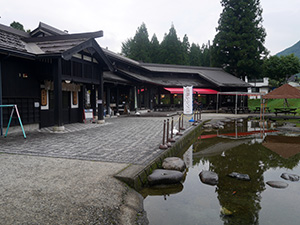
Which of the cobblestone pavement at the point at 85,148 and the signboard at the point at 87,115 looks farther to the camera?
the signboard at the point at 87,115

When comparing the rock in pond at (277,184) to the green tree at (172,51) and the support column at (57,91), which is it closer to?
the support column at (57,91)

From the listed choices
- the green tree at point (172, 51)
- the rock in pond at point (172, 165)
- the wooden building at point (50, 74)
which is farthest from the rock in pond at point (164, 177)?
the green tree at point (172, 51)

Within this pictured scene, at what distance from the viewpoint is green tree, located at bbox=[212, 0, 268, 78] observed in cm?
3038

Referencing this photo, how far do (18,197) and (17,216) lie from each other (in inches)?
22.5

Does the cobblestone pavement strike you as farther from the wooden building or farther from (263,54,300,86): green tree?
(263,54,300,86): green tree

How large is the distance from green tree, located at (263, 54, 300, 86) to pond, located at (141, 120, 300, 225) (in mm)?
30914

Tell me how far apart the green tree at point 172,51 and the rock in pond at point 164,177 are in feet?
121

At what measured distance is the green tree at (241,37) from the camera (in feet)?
99.7

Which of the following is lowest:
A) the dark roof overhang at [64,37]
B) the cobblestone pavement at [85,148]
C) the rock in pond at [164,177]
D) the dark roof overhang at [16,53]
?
the rock in pond at [164,177]

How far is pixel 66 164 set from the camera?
4.94 m

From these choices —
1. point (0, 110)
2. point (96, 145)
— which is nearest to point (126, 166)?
point (96, 145)

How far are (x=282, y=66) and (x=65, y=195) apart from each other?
3894cm

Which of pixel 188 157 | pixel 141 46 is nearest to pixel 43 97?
pixel 188 157

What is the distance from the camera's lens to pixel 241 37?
3030cm
